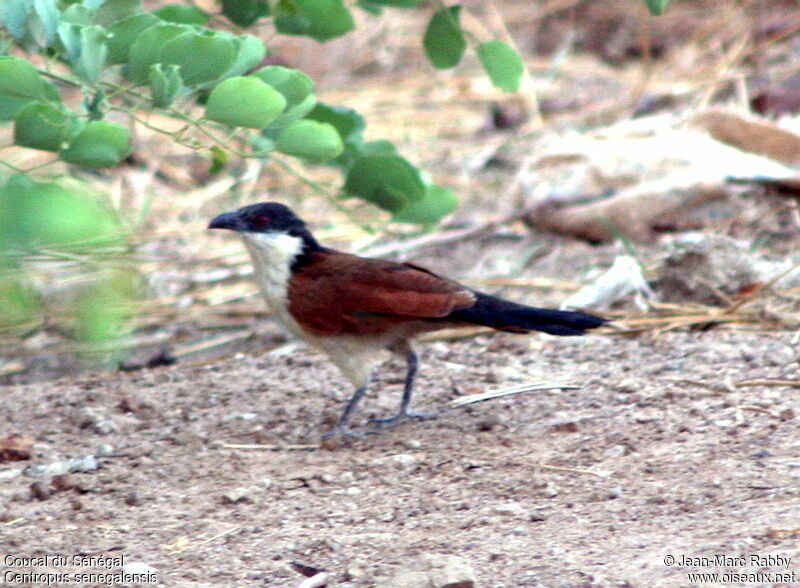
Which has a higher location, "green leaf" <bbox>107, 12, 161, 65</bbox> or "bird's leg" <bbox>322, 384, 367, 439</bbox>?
"green leaf" <bbox>107, 12, 161, 65</bbox>

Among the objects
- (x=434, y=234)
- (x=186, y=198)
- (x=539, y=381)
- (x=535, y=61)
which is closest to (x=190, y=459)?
(x=539, y=381)

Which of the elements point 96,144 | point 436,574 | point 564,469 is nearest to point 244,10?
point 96,144

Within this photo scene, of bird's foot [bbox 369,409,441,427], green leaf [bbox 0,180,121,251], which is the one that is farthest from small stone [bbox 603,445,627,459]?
green leaf [bbox 0,180,121,251]

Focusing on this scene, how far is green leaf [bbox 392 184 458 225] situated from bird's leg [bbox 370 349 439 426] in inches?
33.0

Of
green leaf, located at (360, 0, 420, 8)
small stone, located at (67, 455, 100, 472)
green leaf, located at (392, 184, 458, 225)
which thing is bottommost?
small stone, located at (67, 455, 100, 472)

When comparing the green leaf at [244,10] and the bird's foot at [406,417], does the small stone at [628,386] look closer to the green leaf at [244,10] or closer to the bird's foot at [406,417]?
the bird's foot at [406,417]

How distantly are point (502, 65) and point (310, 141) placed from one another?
95 centimetres

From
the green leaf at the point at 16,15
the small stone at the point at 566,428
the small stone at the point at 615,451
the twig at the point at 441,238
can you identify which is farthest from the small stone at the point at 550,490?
the twig at the point at 441,238

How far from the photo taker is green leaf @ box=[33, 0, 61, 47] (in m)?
2.39

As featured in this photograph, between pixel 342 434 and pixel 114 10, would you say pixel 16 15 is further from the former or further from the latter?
pixel 342 434

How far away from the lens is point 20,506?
107 inches

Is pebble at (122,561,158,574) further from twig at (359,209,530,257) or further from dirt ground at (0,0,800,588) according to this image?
twig at (359,209,530,257)

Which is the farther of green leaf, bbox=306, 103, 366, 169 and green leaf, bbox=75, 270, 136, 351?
green leaf, bbox=306, 103, 366, 169

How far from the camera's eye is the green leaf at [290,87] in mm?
2871
